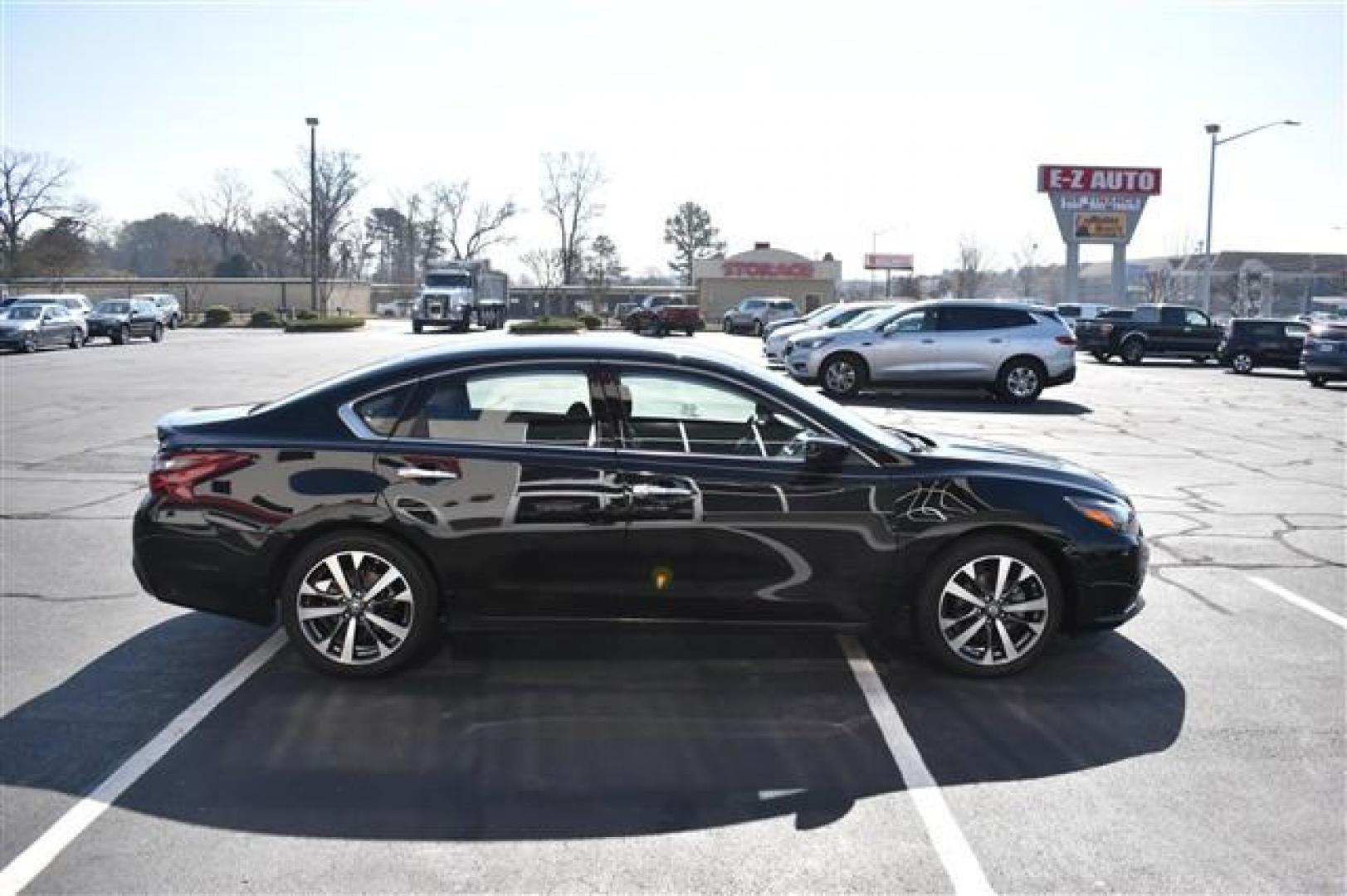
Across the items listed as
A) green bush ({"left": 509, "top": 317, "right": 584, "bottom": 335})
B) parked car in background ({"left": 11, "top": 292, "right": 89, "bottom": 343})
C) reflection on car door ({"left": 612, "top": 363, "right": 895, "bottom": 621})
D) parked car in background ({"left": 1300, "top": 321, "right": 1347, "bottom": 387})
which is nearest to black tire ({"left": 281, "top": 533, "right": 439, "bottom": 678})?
reflection on car door ({"left": 612, "top": 363, "right": 895, "bottom": 621})

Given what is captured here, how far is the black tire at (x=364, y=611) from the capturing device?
184 inches

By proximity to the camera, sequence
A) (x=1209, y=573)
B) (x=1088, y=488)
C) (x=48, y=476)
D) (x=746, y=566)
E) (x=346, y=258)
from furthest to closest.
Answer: (x=346, y=258), (x=48, y=476), (x=1209, y=573), (x=1088, y=488), (x=746, y=566)

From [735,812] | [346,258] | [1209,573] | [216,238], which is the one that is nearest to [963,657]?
[735,812]

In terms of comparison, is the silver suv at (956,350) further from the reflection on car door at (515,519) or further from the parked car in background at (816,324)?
the reflection on car door at (515,519)

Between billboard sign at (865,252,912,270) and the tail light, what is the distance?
297 ft

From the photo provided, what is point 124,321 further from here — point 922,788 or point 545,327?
point 922,788

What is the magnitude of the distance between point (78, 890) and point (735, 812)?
2.07 meters

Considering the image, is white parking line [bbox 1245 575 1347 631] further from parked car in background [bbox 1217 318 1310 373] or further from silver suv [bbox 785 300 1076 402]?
parked car in background [bbox 1217 318 1310 373]

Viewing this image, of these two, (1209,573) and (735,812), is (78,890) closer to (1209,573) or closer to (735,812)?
(735,812)

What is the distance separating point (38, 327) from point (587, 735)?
3202 centimetres

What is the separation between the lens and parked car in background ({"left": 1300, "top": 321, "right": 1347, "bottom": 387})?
2344 cm

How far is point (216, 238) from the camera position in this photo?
11444 centimetres

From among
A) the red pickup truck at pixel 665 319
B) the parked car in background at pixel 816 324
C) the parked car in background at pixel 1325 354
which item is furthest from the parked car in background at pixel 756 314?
the parked car in background at pixel 1325 354

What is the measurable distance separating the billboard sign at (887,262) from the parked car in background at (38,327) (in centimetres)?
7049
